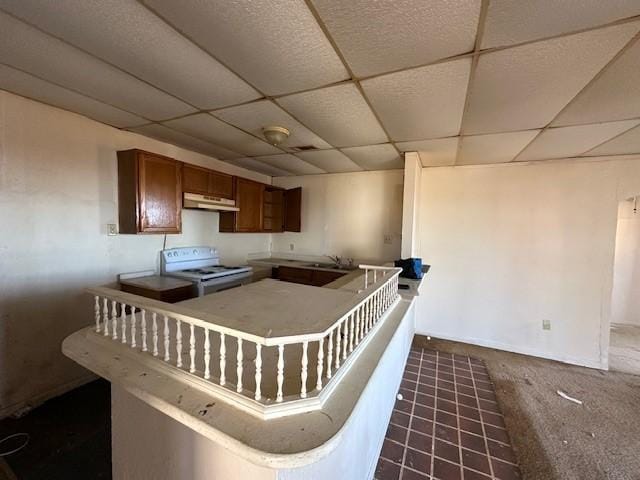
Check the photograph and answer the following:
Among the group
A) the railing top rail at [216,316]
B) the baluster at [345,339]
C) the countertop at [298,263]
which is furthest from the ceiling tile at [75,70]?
the countertop at [298,263]

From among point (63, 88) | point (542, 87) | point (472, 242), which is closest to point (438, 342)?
point (472, 242)

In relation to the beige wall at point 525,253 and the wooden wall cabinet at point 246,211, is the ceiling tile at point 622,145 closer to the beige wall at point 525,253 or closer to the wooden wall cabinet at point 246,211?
the beige wall at point 525,253

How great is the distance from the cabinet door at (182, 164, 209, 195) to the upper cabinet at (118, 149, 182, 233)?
0.11 meters

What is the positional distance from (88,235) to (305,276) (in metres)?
2.39

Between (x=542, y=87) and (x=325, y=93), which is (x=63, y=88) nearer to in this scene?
(x=325, y=93)

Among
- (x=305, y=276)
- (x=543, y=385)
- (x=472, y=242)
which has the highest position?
(x=472, y=242)

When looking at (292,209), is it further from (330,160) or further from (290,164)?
(330,160)

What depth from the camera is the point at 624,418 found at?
2.06 metres

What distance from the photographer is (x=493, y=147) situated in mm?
2617

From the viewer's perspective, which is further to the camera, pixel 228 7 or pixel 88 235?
pixel 88 235

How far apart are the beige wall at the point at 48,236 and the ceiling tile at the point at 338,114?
5.96 ft

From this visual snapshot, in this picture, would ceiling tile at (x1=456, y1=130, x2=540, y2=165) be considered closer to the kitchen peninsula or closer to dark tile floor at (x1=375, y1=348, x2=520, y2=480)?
the kitchen peninsula

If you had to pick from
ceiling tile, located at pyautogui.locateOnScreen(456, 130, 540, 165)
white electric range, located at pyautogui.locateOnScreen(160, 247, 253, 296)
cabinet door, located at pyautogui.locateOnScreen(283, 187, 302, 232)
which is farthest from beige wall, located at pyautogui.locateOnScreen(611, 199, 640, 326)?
white electric range, located at pyautogui.locateOnScreen(160, 247, 253, 296)

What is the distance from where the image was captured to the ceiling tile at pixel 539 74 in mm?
1152
